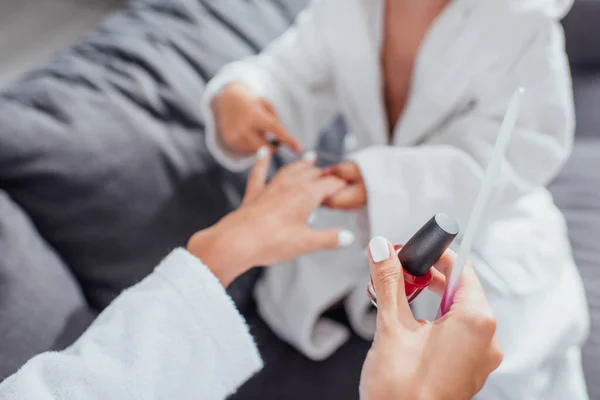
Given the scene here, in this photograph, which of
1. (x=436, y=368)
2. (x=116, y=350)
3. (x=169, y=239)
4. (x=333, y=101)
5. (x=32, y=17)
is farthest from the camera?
(x=32, y=17)

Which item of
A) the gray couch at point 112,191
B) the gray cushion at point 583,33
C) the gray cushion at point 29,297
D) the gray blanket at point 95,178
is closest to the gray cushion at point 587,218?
the gray couch at point 112,191

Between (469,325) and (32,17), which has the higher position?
(32,17)

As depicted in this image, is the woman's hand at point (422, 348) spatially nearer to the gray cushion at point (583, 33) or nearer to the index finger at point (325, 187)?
the index finger at point (325, 187)

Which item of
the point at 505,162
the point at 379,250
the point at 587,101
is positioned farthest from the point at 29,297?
the point at 587,101

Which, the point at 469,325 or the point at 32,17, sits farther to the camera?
the point at 32,17

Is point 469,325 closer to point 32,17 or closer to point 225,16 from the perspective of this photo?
point 225,16

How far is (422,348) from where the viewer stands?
35 centimetres

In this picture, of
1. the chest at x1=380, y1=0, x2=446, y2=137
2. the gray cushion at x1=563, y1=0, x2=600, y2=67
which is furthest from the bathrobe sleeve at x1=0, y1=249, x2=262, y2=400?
→ the gray cushion at x1=563, y1=0, x2=600, y2=67

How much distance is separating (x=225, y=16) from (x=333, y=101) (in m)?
0.23

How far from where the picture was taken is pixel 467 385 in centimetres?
35

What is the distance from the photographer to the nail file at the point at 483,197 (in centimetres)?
33

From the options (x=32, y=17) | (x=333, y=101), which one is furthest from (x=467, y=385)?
(x=32, y=17)

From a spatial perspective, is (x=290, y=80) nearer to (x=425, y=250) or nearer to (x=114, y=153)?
(x=114, y=153)

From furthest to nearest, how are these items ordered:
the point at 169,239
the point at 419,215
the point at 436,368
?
the point at 169,239 < the point at 419,215 < the point at 436,368
